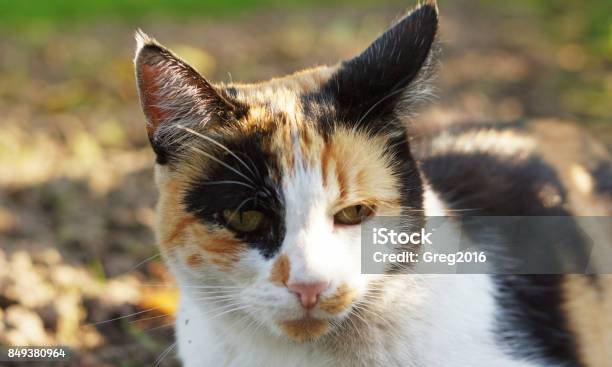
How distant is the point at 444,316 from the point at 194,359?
0.77 m

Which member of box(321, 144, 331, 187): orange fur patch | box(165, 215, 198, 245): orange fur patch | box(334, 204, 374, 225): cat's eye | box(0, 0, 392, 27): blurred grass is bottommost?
box(165, 215, 198, 245): orange fur patch

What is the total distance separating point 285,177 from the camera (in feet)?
6.96

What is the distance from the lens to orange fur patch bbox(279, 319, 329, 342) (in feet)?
6.98

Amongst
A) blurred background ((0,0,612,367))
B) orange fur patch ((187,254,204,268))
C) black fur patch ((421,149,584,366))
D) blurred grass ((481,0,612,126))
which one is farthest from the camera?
blurred grass ((481,0,612,126))

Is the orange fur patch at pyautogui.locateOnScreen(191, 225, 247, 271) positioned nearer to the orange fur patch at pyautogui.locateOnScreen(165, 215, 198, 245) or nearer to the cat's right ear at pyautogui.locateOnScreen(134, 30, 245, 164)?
the orange fur patch at pyautogui.locateOnScreen(165, 215, 198, 245)

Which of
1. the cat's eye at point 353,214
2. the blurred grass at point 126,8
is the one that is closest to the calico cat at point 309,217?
the cat's eye at point 353,214

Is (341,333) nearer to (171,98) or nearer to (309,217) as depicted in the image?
(309,217)

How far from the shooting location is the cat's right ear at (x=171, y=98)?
2.13 m

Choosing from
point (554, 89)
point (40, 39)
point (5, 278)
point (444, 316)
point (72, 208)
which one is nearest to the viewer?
point (444, 316)

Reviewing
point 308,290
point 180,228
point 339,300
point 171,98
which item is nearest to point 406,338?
point 339,300

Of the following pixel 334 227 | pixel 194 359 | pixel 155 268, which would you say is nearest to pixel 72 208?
pixel 155 268

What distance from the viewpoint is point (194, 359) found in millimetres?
2480

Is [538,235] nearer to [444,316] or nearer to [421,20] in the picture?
[444,316]

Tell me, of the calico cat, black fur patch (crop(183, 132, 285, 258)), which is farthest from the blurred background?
black fur patch (crop(183, 132, 285, 258))
